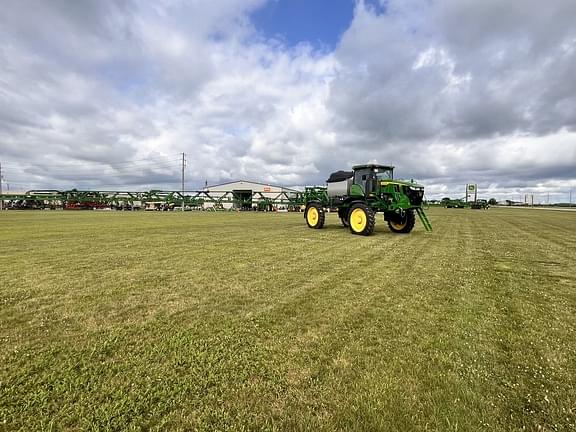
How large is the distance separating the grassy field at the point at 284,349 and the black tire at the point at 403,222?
836 centimetres

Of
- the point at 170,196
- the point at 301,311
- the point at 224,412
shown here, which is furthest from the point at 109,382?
the point at 170,196

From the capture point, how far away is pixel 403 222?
1580cm

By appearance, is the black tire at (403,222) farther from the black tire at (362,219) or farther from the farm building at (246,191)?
the farm building at (246,191)

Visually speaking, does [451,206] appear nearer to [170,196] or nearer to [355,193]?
[170,196]

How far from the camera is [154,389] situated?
8.69 feet

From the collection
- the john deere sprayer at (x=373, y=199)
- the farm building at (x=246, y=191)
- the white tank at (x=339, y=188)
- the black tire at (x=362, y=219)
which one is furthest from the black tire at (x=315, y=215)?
the farm building at (x=246, y=191)

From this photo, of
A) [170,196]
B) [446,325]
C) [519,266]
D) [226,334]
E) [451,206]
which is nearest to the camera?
[226,334]

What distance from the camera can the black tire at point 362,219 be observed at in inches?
535

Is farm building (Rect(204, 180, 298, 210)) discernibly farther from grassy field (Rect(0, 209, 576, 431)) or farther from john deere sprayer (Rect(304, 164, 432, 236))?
grassy field (Rect(0, 209, 576, 431))

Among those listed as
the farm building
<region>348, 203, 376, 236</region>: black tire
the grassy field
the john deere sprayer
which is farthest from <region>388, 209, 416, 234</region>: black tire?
the farm building

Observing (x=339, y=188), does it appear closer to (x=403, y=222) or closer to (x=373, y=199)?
(x=373, y=199)

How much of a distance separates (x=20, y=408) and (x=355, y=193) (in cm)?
1463

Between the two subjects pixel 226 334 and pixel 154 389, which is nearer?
pixel 154 389

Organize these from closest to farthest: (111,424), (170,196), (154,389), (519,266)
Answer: (111,424)
(154,389)
(519,266)
(170,196)
